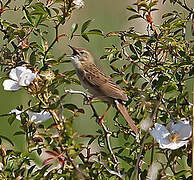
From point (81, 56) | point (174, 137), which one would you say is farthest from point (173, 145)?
point (81, 56)

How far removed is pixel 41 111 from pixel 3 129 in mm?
1233

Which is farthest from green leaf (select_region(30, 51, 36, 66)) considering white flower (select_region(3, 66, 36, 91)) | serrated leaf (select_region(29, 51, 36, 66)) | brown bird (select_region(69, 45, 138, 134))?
brown bird (select_region(69, 45, 138, 134))

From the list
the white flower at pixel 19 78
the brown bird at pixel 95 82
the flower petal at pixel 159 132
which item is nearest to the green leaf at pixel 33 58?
the white flower at pixel 19 78

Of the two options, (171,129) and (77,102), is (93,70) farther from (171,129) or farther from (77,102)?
(77,102)

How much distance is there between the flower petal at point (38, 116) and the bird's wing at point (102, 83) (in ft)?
0.90

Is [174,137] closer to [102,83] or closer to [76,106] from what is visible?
[76,106]

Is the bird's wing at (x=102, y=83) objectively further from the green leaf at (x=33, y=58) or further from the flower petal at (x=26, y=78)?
the flower petal at (x=26, y=78)

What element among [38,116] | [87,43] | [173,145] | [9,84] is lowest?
[173,145]

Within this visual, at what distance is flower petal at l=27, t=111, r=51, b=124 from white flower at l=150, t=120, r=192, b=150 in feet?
1.14

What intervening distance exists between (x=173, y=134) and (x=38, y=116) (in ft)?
1.41

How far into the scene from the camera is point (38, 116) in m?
1.88

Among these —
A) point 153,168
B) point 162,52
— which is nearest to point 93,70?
point 162,52

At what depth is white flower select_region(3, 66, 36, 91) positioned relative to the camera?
5.80 feet

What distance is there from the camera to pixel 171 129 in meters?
1.72
